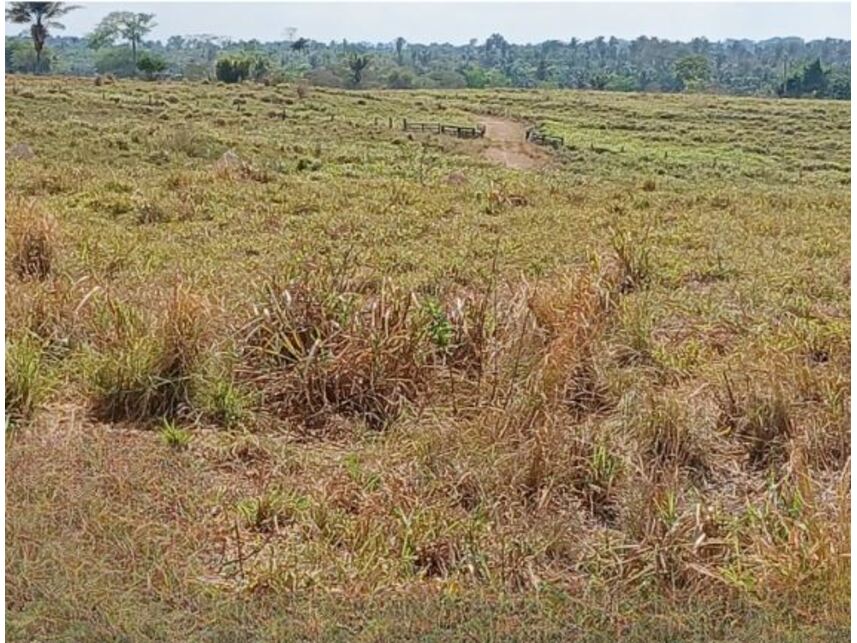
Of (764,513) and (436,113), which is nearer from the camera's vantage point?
(764,513)

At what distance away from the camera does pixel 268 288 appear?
4.21 metres

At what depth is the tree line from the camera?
38.5 metres

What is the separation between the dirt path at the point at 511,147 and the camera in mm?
22531

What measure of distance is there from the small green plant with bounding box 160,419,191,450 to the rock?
9649 millimetres

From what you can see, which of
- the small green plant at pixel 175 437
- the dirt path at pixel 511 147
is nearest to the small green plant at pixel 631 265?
the small green plant at pixel 175 437

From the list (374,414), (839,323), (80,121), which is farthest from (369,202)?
(80,121)

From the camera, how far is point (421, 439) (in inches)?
130

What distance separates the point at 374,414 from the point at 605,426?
804mm

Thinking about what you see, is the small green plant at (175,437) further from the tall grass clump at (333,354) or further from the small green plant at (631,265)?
the small green plant at (631,265)

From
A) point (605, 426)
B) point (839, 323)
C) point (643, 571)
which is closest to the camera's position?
point (643, 571)

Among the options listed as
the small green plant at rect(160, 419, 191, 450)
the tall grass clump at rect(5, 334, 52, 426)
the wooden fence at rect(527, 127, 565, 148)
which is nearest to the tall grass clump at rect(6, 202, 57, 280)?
the tall grass clump at rect(5, 334, 52, 426)

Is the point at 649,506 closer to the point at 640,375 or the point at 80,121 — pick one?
the point at 640,375

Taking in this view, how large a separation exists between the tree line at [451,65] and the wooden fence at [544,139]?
12.7 ft

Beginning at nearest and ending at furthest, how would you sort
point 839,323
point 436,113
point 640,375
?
point 640,375
point 839,323
point 436,113
